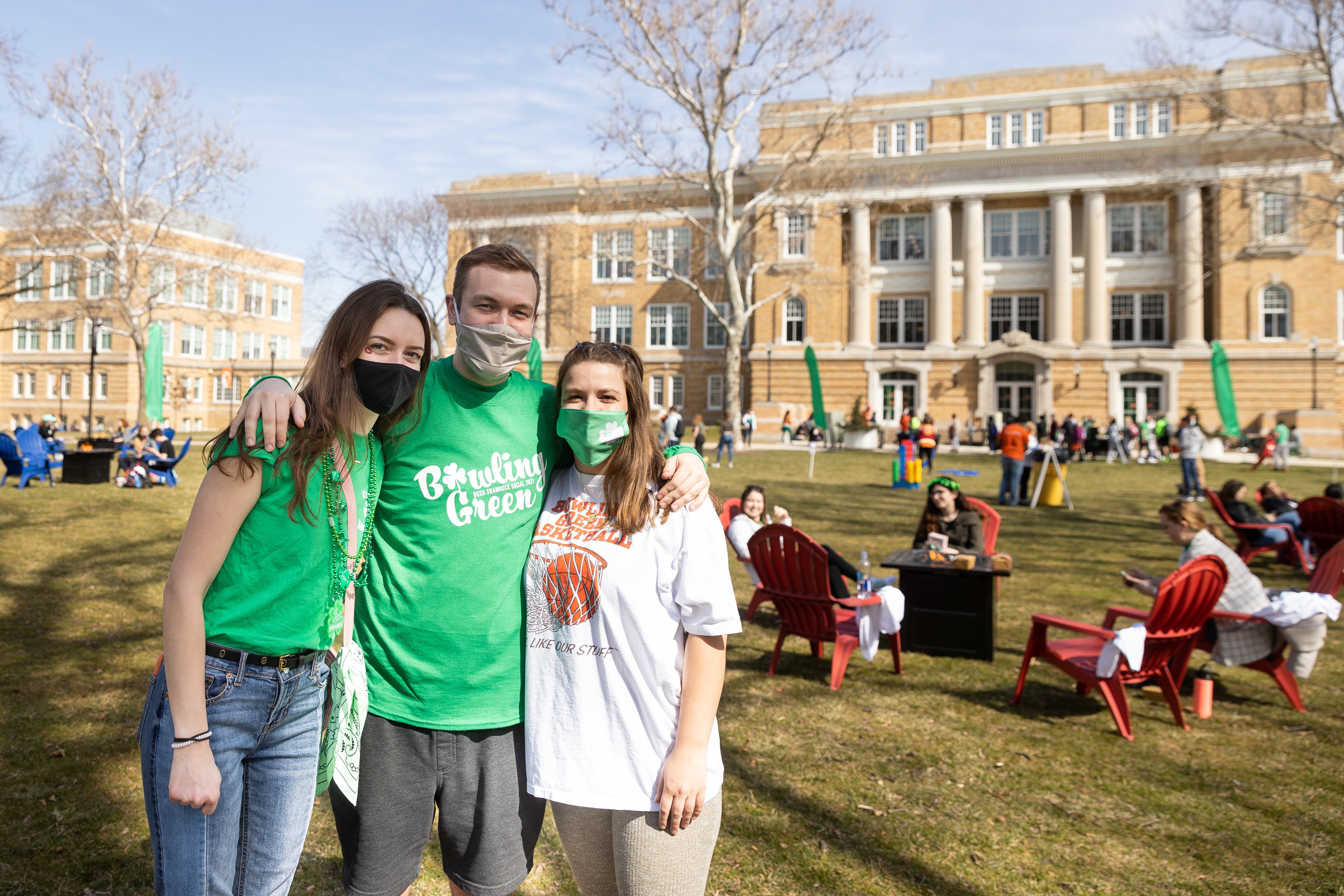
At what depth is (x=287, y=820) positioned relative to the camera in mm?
1931

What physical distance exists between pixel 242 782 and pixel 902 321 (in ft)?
148

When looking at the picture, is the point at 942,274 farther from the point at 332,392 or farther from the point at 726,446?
the point at 332,392

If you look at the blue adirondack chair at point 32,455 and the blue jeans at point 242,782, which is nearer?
the blue jeans at point 242,782

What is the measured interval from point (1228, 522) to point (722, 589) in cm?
1047

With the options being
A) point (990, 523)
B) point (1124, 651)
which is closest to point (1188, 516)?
point (1124, 651)

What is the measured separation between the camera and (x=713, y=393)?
1921 inches

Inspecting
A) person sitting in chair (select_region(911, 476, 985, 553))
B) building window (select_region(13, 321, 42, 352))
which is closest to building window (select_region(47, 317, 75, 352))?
building window (select_region(13, 321, 42, 352))

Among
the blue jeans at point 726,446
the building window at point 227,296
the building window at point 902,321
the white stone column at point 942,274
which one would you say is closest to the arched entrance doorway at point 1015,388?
the white stone column at point 942,274

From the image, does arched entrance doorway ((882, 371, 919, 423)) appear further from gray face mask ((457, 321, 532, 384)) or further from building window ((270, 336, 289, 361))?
building window ((270, 336, 289, 361))

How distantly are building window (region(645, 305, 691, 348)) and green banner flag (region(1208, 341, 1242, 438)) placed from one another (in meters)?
26.4

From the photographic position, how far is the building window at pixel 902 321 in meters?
44.0

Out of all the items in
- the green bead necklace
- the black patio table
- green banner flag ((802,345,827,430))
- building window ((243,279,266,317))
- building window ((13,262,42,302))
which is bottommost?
the black patio table

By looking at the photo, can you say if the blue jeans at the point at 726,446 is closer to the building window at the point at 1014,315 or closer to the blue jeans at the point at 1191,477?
the blue jeans at the point at 1191,477

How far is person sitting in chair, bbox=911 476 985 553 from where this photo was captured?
7.38 meters
